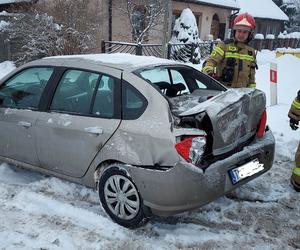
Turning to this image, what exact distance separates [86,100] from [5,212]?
55.0 inches

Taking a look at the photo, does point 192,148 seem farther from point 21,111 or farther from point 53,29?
Result: point 53,29

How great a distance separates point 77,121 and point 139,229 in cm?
121

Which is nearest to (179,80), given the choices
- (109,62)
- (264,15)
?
(109,62)

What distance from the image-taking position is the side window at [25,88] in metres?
4.22

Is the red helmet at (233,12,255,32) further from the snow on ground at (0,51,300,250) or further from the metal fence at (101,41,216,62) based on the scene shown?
the metal fence at (101,41,216,62)

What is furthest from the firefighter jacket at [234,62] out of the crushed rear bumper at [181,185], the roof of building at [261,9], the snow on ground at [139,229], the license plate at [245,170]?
the roof of building at [261,9]

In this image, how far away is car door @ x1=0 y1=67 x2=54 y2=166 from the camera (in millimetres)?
4195

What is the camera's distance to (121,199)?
3.58 meters

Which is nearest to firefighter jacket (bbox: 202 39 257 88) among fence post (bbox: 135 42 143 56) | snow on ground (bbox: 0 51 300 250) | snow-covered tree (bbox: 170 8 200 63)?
snow on ground (bbox: 0 51 300 250)

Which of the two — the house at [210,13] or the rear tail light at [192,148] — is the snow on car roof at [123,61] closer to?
the rear tail light at [192,148]

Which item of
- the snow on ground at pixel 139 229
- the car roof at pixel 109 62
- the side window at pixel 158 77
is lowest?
the snow on ground at pixel 139 229

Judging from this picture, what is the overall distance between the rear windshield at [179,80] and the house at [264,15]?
87.1 ft

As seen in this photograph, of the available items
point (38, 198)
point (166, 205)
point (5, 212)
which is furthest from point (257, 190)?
point (5, 212)

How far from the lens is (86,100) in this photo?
3818mm
